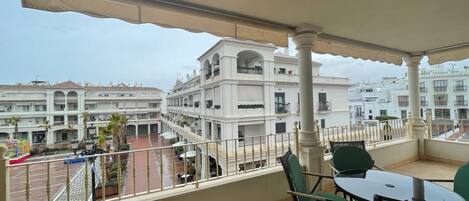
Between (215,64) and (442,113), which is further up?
(215,64)

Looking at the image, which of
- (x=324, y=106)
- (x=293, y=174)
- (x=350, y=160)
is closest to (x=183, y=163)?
(x=293, y=174)

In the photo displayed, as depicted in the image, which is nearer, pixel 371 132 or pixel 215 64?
pixel 371 132

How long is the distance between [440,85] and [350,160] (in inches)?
493

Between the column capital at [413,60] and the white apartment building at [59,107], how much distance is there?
7.08 metres

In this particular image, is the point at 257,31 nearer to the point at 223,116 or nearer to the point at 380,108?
the point at 223,116

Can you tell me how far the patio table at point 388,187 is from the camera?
1.41m

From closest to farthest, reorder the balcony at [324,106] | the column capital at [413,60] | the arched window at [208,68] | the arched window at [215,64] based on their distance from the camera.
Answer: the column capital at [413,60] → the arched window at [215,64] → the arched window at [208,68] → the balcony at [324,106]

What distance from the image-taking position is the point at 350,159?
234 cm

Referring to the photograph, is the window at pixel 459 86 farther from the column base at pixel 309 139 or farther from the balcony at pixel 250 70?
the column base at pixel 309 139

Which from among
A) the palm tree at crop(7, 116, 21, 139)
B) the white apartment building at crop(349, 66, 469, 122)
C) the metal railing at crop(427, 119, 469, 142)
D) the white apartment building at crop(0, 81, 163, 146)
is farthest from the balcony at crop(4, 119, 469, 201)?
the white apartment building at crop(349, 66, 469, 122)

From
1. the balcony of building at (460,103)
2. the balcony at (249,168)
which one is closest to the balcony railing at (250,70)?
the balcony at (249,168)

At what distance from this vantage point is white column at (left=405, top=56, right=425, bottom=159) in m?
4.20

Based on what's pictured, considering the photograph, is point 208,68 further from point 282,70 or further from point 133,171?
point 133,171

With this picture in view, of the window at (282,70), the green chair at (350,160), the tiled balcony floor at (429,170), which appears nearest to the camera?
the green chair at (350,160)
